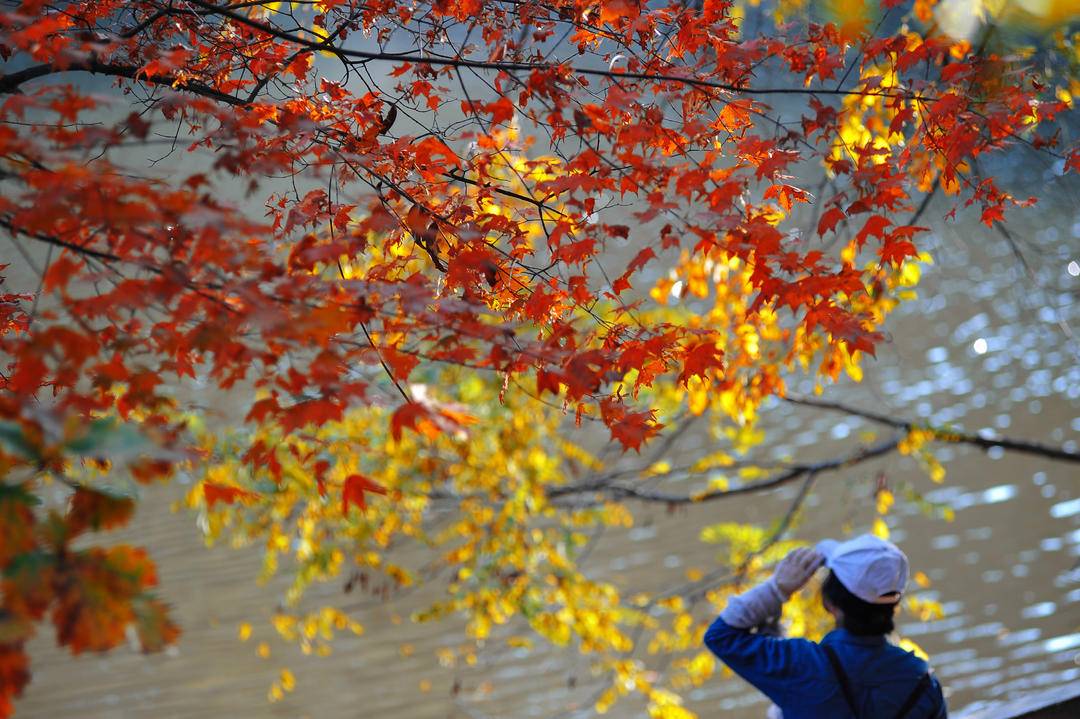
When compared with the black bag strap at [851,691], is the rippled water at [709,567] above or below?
above

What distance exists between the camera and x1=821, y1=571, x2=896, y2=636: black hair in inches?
89.4

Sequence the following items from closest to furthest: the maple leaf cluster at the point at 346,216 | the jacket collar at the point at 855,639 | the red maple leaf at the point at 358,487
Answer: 1. the maple leaf cluster at the point at 346,216
2. the red maple leaf at the point at 358,487
3. the jacket collar at the point at 855,639

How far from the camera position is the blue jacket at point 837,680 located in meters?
2.21

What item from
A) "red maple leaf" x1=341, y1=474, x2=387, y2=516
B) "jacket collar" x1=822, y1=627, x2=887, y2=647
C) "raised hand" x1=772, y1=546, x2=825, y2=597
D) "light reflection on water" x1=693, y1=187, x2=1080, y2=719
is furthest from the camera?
"light reflection on water" x1=693, y1=187, x2=1080, y2=719

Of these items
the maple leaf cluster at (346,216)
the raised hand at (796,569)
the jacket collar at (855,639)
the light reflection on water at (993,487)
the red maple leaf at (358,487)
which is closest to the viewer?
the maple leaf cluster at (346,216)

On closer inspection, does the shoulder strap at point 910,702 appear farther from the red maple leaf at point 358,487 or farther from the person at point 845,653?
the red maple leaf at point 358,487

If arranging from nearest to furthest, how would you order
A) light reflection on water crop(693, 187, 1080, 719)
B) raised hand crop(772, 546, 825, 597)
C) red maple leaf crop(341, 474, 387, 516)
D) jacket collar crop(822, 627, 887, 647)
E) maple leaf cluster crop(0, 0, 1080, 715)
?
maple leaf cluster crop(0, 0, 1080, 715) → red maple leaf crop(341, 474, 387, 516) → jacket collar crop(822, 627, 887, 647) → raised hand crop(772, 546, 825, 597) → light reflection on water crop(693, 187, 1080, 719)

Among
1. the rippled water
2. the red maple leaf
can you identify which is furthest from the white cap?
the rippled water

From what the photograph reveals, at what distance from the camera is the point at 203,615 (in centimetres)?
887

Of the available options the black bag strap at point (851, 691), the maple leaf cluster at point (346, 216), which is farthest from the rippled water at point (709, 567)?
the black bag strap at point (851, 691)

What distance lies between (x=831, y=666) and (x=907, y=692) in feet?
0.56

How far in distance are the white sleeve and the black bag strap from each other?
0.62ft

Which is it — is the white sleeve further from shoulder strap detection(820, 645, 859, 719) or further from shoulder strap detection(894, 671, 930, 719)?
shoulder strap detection(894, 671, 930, 719)

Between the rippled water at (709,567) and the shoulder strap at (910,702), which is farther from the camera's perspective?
the rippled water at (709,567)
